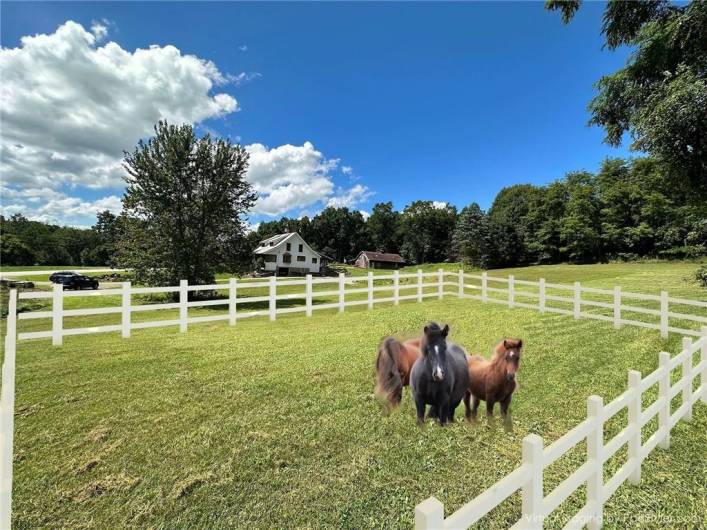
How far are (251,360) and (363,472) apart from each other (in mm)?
2787

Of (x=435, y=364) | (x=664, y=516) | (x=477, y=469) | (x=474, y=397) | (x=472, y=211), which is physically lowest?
(x=664, y=516)

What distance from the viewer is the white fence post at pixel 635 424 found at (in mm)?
2631

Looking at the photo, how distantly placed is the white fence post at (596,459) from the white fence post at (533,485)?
29.2 inches

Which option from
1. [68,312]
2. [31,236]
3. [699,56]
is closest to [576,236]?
[699,56]

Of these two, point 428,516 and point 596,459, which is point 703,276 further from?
point 428,516

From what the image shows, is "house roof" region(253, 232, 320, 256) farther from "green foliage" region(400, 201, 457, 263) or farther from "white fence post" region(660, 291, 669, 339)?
"white fence post" region(660, 291, 669, 339)

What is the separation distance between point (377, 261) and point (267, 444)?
61.7 metres

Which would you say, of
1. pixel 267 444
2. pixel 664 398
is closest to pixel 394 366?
pixel 267 444

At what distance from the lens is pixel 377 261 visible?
6444cm

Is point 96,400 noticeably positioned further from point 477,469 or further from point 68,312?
point 477,469

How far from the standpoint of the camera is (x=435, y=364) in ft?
7.93

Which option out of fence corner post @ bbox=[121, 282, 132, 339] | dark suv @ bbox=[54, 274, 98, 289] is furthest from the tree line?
fence corner post @ bbox=[121, 282, 132, 339]

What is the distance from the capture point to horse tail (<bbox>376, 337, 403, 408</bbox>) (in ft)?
9.12

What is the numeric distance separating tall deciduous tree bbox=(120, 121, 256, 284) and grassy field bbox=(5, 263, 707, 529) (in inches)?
491
